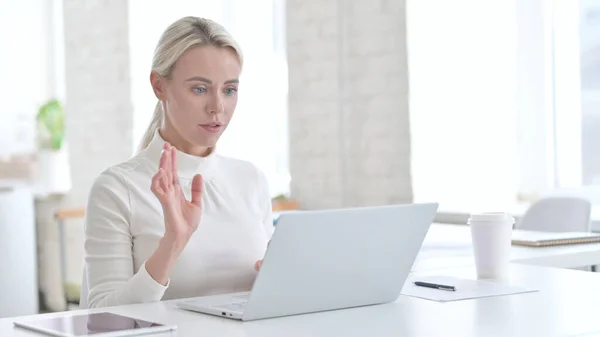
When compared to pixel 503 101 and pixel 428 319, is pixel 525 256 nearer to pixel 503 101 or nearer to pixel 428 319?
pixel 428 319

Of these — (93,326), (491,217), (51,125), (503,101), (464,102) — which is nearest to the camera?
(93,326)

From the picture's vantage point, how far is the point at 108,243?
76.3 inches

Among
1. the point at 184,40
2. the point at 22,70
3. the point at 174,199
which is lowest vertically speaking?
the point at 174,199

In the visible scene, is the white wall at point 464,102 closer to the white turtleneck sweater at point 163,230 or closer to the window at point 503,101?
the window at point 503,101

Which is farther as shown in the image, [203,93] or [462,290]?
[203,93]

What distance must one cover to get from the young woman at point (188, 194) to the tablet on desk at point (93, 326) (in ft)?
1.06

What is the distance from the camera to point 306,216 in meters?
1.44

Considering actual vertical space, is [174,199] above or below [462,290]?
above

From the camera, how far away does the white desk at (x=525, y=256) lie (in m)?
2.29

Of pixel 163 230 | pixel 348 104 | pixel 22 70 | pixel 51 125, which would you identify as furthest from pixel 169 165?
pixel 22 70

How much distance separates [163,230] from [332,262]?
61 centimetres

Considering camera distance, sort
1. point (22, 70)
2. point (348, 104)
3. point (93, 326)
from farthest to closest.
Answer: point (22, 70) → point (348, 104) → point (93, 326)

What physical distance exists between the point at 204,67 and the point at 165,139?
0.66 ft

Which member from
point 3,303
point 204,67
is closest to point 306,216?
point 204,67
